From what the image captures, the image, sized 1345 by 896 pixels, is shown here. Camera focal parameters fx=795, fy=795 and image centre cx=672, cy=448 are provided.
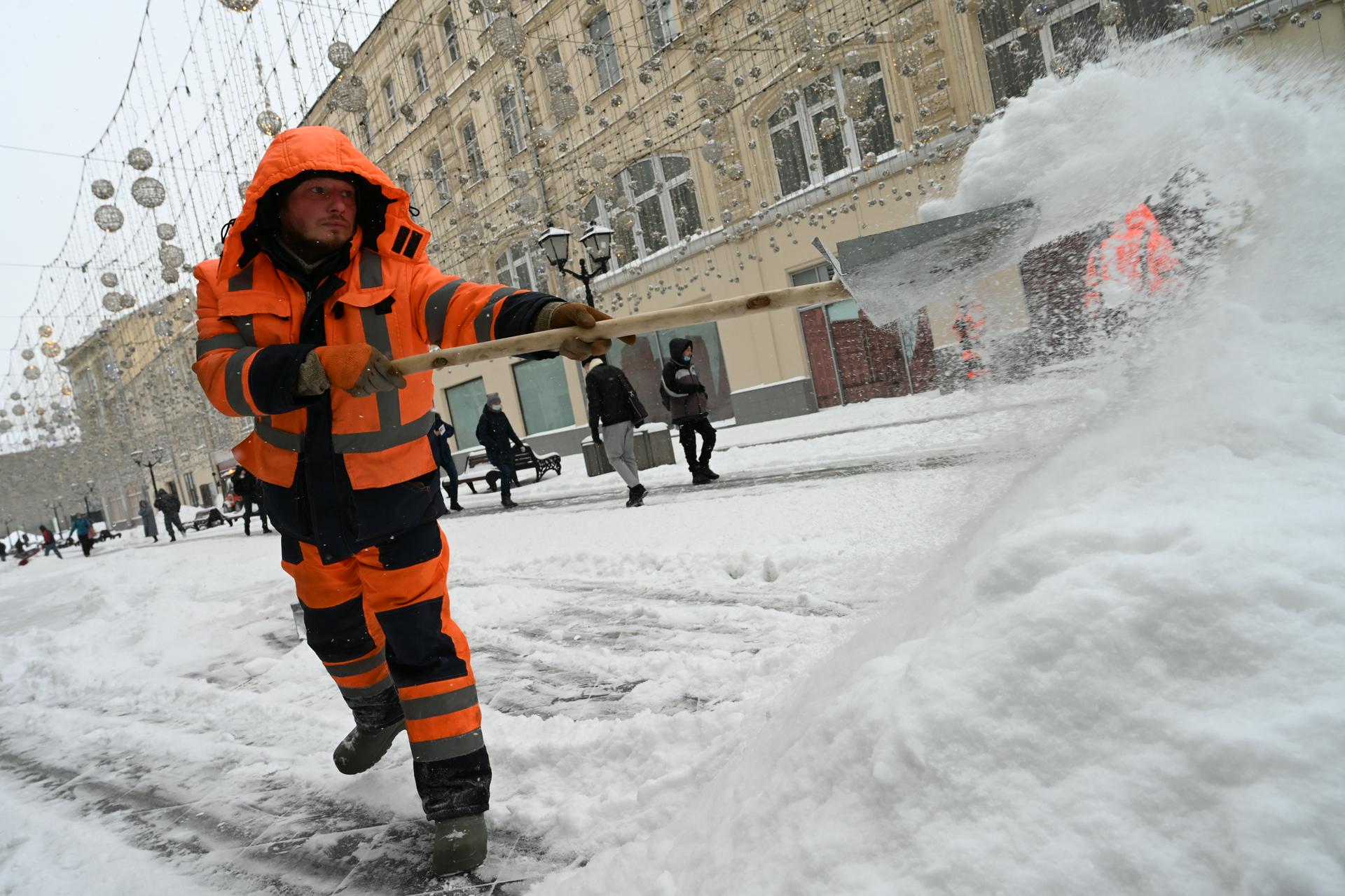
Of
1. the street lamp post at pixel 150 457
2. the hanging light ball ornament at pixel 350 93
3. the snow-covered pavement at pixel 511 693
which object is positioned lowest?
the snow-covered pavement at pixel 511 693

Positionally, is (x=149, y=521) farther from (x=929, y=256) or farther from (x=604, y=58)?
(x=929, y=256)

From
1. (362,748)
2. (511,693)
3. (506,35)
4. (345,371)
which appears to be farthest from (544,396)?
(345,371)

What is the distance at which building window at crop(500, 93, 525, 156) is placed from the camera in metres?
10.8

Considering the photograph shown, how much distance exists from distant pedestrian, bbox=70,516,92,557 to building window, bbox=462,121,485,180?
16915 millimetres

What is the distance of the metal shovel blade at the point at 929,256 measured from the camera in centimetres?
240

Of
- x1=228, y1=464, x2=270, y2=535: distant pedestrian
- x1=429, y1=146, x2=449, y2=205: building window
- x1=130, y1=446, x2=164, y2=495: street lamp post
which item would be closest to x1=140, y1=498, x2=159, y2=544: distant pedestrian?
x1=130, y1=446, x2=164, y2=495: street lamp post

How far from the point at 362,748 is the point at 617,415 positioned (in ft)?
19.3

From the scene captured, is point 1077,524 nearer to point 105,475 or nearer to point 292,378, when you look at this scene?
point 292,378

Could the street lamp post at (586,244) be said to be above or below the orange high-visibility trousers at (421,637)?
above

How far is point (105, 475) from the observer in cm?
2667

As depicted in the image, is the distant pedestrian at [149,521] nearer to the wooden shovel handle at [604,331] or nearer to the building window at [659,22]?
the building window at [659,22]

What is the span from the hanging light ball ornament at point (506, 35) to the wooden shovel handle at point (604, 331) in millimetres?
5602

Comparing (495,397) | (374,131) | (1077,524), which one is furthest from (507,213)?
(1077,524)

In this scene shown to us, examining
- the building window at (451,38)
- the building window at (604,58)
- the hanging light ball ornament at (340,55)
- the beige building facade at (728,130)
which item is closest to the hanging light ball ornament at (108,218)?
the beige building facade at (728,130)
